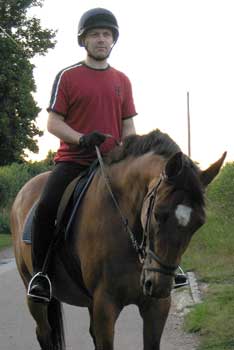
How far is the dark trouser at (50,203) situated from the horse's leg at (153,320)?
1125 millimetres

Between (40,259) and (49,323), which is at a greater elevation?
(40,259)

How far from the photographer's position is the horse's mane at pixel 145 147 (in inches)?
174

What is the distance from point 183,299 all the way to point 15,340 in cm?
321

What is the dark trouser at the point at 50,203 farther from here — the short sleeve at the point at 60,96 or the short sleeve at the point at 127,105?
the short sleeve at the point at 127,105

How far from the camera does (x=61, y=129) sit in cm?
527

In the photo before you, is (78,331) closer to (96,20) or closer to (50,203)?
(50,203)

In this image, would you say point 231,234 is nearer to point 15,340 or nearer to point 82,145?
point 15,340

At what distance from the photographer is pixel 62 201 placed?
5352 millimetres

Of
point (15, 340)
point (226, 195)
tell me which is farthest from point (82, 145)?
point (226, 195)

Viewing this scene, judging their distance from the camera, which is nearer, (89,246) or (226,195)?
(89,246)

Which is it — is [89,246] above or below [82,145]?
below

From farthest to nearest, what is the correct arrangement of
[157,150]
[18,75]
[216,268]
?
[18,75]
[216,268]
[157,150]

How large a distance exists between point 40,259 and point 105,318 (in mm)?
1184

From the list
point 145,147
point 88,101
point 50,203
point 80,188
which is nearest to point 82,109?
point 88,101
